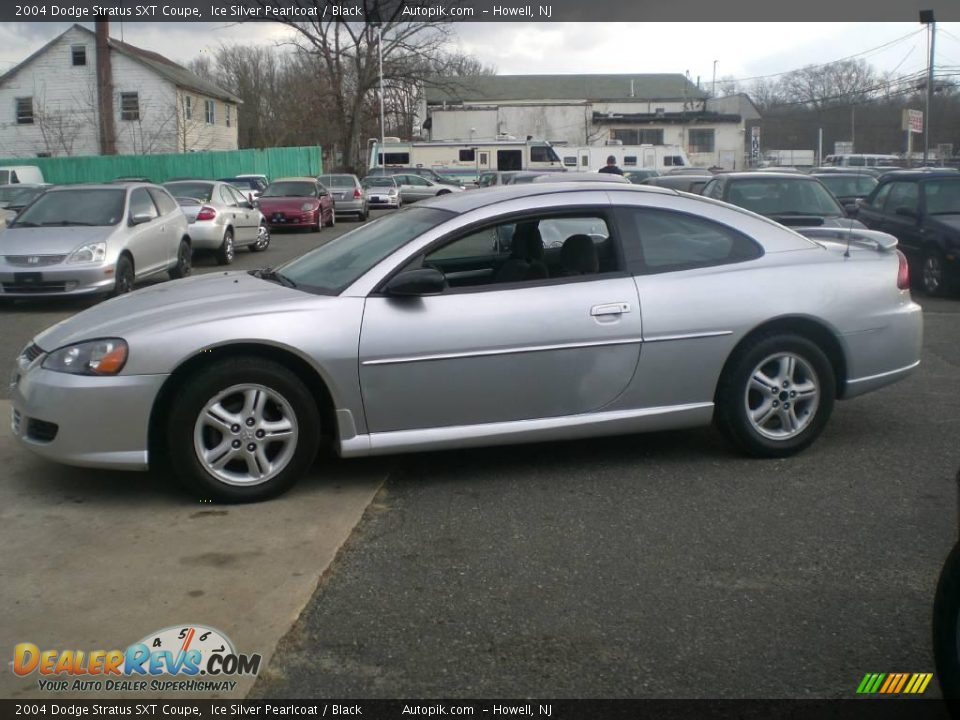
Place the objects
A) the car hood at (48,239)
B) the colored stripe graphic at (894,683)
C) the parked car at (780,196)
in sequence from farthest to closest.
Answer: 1. the parked car at (780,196)
2. the car hood at (48,239)
3. the colored stripe graphic at (894,683)

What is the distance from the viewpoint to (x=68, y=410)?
4918 mm

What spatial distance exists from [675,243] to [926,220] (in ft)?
31.4

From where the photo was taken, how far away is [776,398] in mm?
5715

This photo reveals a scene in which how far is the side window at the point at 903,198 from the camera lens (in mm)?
14289

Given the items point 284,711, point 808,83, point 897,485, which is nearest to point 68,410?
point 284,711

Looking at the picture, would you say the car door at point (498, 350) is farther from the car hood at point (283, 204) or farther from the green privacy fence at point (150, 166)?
the green privacy fence at point (150, 166)

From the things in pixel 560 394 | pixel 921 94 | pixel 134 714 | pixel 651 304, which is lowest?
pixel 134 714

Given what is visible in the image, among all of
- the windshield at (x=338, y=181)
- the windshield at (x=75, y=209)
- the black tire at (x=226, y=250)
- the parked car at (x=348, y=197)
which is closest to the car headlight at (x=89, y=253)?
the windshield at (x=75, y=209)

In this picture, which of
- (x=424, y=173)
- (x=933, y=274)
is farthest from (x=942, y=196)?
(x=424, y=173)

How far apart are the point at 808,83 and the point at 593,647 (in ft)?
211

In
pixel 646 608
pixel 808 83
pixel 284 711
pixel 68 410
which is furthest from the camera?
pixel 808 83

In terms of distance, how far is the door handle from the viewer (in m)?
5.38

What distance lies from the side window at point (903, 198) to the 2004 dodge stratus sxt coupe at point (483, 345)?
8.97 m

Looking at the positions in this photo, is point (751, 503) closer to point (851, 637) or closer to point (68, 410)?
point (851, 637)
